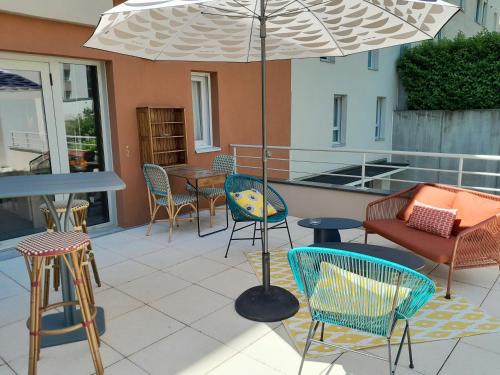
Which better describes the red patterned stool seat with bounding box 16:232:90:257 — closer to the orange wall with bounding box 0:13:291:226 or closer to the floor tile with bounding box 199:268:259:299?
the floor tile with bounding box 199:268:259:299

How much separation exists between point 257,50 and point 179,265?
2.18 metres

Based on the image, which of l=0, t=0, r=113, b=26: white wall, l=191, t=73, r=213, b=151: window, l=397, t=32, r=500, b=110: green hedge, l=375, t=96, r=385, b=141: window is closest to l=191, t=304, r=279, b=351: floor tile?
l=0, t=0, r=113, b=26: white wall

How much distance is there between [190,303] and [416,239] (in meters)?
1.98

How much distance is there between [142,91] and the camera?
192 inches

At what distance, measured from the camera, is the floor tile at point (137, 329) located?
7.80 ft

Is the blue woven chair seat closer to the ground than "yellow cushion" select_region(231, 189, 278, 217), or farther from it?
closer to the ground

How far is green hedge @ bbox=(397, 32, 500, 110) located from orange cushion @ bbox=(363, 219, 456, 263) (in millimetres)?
9477

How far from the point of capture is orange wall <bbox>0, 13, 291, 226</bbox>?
3955 millimetres

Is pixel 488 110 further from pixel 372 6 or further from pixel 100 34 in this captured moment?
pixel 100 34

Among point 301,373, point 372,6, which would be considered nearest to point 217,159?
point 372,6

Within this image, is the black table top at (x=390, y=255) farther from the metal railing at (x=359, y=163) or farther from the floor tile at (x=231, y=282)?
the metal railing at (x=359, y=163)

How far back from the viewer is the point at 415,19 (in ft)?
8.43

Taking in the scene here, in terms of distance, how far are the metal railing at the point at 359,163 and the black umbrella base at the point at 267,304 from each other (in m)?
1.31

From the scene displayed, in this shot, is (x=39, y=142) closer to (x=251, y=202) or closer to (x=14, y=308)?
(x=14, y=308)
